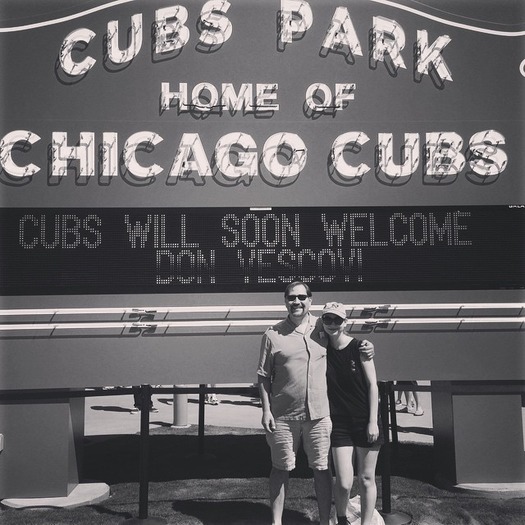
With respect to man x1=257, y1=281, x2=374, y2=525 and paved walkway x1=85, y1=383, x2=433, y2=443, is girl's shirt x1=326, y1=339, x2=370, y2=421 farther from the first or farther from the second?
paved walkway x1=85, y1=383, x2=433, y2=443

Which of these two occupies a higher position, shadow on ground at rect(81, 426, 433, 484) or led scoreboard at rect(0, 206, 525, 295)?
led scoreboard at rect(0, 206, 525, 295)

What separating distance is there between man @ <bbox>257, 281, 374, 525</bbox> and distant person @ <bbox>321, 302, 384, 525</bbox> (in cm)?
8

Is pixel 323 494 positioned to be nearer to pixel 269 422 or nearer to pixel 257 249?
pixel 269 422

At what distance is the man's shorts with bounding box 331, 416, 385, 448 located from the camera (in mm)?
4285

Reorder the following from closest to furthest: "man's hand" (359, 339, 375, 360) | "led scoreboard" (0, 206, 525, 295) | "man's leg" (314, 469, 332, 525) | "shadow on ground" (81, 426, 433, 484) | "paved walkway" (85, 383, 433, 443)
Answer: "man's hand" (359, 339, 375, 360) → "man's leg" (314, 469, 332, 525) → "led scoreboard" (0, 206, 525, 295) → "shadow on ground" (81, 426, 433, 484) → "paved walkway" (85, 383, 433, 443)

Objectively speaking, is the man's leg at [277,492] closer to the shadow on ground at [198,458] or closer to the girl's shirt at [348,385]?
the girl's shirt at [348,385]

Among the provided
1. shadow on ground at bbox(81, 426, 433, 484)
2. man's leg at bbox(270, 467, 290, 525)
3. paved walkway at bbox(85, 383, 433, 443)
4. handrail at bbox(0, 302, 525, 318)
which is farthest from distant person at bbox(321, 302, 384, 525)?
paved walkway at bbox(85, 383, 433, 443)

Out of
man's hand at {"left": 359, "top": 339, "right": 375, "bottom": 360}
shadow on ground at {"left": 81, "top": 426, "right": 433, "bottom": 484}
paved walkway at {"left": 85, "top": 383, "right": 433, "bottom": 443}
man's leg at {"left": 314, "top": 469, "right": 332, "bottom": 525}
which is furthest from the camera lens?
paved walkway at {"left": 85, "top": 383, "right": 433, "bottom": 443}

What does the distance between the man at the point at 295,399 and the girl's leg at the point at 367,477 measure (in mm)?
239

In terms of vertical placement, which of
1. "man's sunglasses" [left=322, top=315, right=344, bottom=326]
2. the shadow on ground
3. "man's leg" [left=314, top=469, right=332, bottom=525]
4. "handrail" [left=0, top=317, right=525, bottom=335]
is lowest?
the shadow on ground

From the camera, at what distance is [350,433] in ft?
14.2

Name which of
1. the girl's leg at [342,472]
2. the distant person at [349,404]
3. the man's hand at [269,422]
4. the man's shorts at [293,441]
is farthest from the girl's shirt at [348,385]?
the man's hand at [269,422]

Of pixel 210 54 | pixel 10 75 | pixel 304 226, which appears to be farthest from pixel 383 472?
pixel 10 75

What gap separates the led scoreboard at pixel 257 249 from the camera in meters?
6.07
